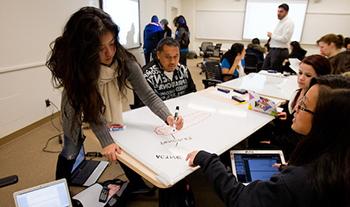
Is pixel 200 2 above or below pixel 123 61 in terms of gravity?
above

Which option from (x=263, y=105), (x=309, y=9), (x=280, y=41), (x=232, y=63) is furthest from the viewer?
(x=309, y=9)

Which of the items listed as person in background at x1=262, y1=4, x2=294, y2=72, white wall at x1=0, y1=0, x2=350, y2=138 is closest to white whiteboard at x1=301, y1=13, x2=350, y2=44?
person in background at x1=262, y1=4, x2=294, y2=72

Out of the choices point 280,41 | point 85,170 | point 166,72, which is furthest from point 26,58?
point 280,41

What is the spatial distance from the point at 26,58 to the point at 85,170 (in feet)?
5.08

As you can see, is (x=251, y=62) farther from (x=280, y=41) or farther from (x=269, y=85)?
(x=269, y=85)

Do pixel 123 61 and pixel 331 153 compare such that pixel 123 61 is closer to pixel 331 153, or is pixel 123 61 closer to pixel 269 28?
pixel 331 153

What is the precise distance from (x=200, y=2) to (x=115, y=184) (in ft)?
27.0

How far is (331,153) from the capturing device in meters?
0.70

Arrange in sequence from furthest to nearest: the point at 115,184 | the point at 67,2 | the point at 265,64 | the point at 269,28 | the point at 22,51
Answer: the point at 269,28
the point at 265,64
the point at 67,2
the point at 22,51
the point at 115,184

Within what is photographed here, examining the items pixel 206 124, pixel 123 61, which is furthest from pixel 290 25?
pixel 123 61

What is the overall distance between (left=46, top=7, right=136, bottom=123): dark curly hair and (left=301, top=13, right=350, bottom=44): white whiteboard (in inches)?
322

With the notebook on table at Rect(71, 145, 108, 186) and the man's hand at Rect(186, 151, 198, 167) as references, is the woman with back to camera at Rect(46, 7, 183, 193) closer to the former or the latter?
the man's hand at Rect(186, 151, 198, 167)

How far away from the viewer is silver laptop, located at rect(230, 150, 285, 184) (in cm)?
115

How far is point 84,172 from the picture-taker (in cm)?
210
